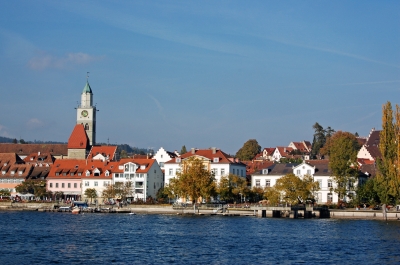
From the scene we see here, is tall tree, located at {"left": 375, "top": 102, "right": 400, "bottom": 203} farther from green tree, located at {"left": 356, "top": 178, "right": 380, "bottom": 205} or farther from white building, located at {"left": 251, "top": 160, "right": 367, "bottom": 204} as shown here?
white building, located at {"left": 251, "top": 160, "right": 367, "bottom": 204}

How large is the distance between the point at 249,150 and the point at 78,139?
152ft

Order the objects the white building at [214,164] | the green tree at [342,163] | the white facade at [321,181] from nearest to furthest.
Answer: 1. the green tree at [342,163]
2. the white facade at [321,181]
3. the white building at [214,164]

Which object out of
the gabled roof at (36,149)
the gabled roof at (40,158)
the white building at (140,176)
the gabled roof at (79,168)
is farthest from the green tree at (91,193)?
the gabled roof at (36,149)

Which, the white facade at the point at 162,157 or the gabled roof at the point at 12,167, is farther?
the gabled roof at the point at 12,167

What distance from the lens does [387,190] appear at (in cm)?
8662

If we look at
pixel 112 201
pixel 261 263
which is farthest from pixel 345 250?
pixel 112 201

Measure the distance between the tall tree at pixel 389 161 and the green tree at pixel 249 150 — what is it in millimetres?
81414

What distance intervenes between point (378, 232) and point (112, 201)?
54.7m

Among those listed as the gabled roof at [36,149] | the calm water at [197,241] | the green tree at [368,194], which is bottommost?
the calm water at [197,241]

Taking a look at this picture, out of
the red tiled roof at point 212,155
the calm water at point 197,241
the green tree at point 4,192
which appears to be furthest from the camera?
Answer: the green tree at point 4,192

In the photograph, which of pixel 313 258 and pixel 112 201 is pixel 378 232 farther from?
pixel 112 201

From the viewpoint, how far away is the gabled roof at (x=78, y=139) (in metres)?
143

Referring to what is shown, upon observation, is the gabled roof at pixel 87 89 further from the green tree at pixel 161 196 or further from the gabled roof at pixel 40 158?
the green tree at pixel 161 196

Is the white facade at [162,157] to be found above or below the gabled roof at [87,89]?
below
